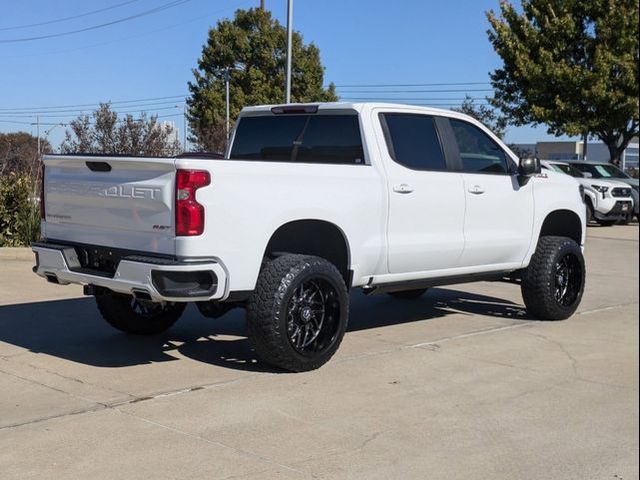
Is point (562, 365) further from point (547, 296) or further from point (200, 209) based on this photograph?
point (200, 209)

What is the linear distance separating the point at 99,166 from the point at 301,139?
195 cm

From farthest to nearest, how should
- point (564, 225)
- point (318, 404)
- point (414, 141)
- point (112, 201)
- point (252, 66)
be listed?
1. point (252, 66)
2. point (564, 225)
3. point (414, 141)
4. point (112, 201)
5. point (318, 404)

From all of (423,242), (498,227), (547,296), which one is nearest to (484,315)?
(547,296)

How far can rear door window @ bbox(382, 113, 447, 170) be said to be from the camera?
6969 mm

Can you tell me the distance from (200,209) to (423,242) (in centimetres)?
229

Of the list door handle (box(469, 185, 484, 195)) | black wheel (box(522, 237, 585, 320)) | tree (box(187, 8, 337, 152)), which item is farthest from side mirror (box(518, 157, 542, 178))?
tree (box(187, 8, 337, 152))

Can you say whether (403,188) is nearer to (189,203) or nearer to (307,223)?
(307,223)

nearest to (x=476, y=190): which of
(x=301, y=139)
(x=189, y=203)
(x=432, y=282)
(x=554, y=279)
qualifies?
(x=432, y=282)

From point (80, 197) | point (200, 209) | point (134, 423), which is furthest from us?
point (80, 197)

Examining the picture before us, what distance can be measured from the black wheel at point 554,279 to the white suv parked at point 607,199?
1270cm

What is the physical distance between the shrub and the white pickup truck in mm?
6192

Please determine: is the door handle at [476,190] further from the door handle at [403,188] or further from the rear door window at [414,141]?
the door handle at [403,188]

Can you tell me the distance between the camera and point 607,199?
2128 cm

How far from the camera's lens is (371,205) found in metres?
6.49
